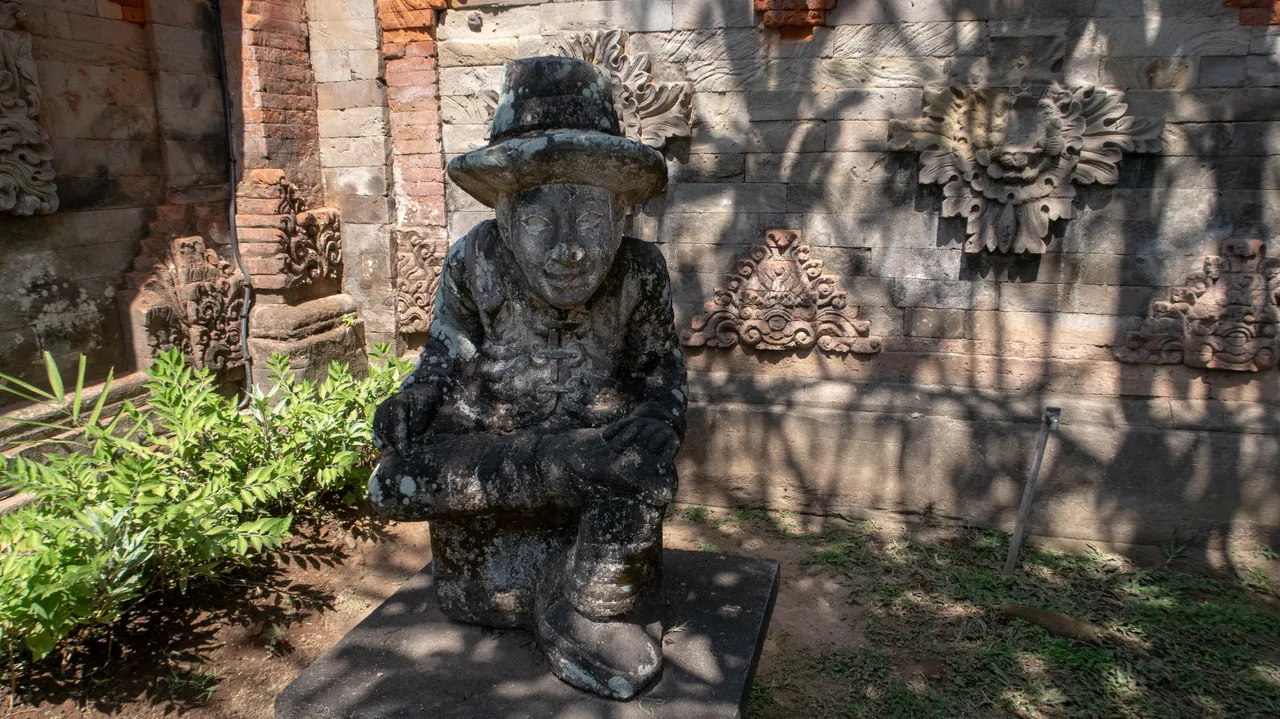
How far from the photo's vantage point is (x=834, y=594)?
415cm

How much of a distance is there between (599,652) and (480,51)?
4.26m

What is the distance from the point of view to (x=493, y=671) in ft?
7.68

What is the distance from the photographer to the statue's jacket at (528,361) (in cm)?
238

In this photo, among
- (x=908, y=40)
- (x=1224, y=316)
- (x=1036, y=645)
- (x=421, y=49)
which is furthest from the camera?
(x=421, y=49)

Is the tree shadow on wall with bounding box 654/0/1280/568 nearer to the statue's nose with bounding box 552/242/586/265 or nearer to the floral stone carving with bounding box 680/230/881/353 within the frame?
the floral stone carving with bounding box 680/230/881/353

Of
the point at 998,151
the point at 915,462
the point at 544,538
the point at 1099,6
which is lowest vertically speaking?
the point at 915,462

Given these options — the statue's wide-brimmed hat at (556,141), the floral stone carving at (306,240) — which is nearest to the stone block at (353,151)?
the floral stone carving at (306,240)

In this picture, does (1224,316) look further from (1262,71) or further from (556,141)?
(556,141)

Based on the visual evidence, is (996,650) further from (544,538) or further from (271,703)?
(271,703)

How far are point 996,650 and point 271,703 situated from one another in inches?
126

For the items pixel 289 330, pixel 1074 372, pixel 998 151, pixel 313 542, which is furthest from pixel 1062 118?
pixel 289 330

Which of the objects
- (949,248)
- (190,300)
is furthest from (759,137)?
(190,300)

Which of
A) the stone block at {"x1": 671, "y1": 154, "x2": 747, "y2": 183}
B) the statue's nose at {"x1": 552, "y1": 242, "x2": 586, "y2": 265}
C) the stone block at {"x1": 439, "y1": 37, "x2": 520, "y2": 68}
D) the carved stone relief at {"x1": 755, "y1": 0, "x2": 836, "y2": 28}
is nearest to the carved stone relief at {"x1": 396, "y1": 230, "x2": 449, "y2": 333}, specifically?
the stone block at {"x1": 439, "y1": 37, "x2": 520, "y2": 68}

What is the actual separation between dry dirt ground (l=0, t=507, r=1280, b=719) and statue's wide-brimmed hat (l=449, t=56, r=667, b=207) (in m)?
2.30
